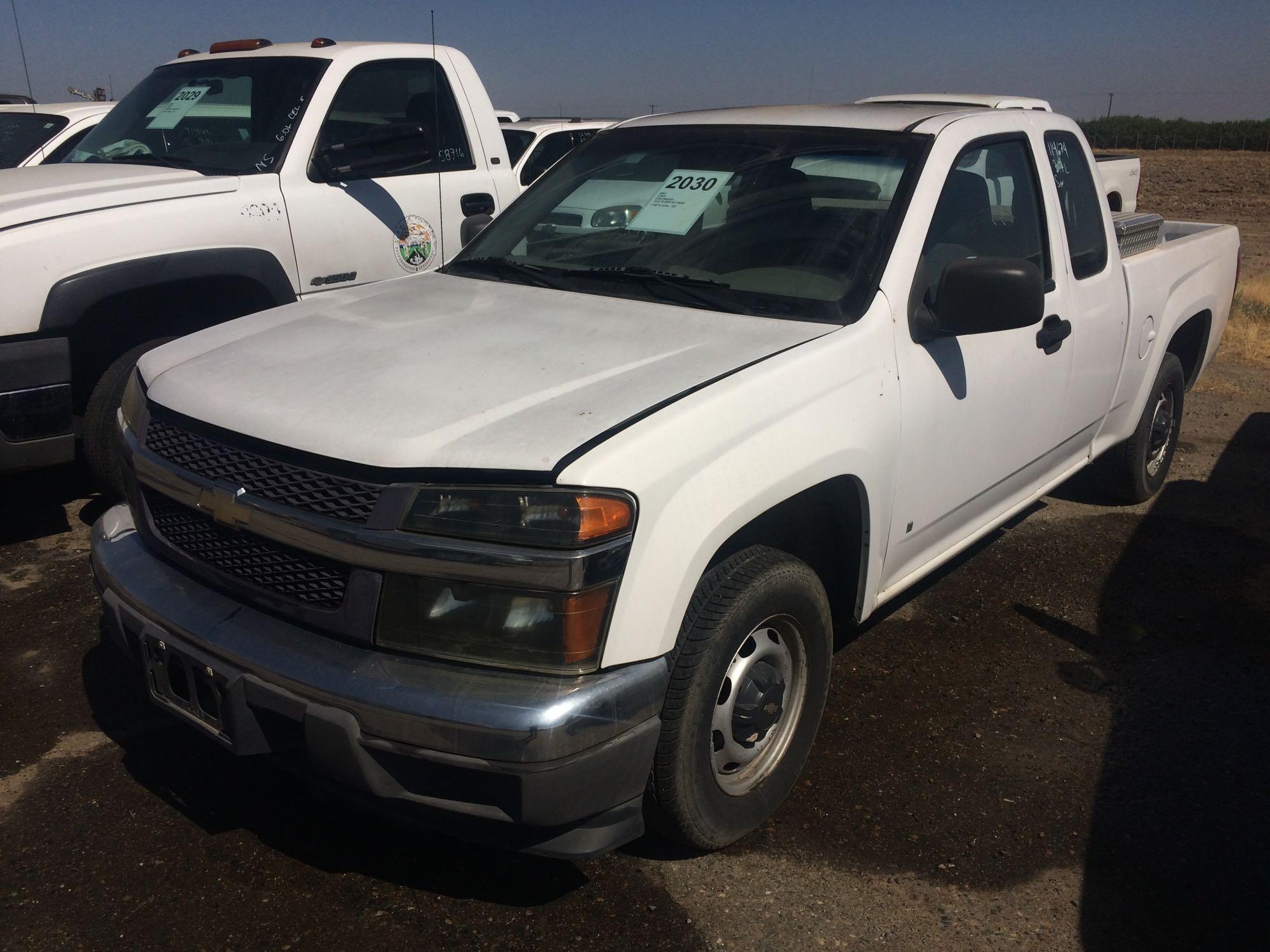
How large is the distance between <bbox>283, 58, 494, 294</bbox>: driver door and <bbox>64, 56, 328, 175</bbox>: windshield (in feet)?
0.59

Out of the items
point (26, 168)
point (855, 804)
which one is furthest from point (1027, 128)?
point (26, 168)

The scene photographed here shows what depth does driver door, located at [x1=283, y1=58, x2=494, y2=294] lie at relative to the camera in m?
5.20

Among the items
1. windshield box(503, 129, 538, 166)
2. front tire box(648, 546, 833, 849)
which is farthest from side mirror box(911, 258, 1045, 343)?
windshield box(503, 129, 538, 166)

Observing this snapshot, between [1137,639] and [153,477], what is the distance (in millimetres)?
3420

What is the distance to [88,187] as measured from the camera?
466 centimetres

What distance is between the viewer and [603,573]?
7.25 ft

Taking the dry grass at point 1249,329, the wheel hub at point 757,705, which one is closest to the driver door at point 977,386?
the wheel hub at point 757,705

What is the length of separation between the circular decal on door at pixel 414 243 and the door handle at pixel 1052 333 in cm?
317

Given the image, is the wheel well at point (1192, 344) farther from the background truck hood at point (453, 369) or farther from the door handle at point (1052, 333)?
the background truck hood at point (453, 369)

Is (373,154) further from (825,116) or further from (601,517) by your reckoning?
(601,517)

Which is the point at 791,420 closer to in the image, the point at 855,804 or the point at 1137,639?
the point at 855,804

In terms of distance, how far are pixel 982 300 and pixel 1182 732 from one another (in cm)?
156

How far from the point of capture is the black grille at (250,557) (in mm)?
2391

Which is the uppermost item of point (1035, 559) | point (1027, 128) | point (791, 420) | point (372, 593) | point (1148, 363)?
point (1027, 128)
